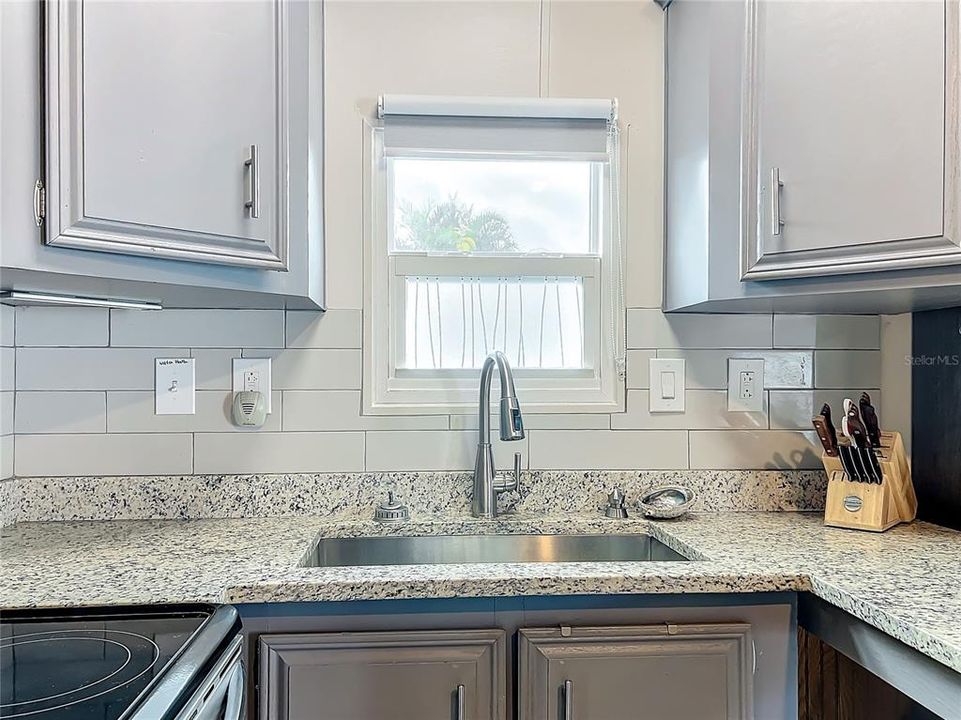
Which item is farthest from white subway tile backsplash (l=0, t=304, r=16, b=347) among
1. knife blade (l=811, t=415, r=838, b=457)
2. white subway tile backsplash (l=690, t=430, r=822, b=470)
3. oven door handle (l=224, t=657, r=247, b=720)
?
knife blade (l=811, t=415, r=838, b=457)

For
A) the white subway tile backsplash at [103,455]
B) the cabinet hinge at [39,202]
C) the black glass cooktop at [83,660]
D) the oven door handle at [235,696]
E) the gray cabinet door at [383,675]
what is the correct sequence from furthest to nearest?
1. the white subway tile backsplash at [103,455]
2. the gray cabinet door at [383,675]
3. the cabinet hinge at [39,202]
4. the oven door handle at [235,696]
5. the black glass cooktop at [83,660]

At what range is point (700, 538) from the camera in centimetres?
148

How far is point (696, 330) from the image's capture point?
5.92 feet

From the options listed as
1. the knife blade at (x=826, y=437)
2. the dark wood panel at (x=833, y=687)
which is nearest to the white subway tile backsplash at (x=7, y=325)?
the dark wood panel at (x=833, y=687)

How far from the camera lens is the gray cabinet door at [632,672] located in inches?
47.7

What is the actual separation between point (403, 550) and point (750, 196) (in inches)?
43.0

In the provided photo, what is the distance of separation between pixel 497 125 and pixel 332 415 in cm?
83

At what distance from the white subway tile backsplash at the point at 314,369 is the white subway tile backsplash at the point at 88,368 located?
231 millimetres

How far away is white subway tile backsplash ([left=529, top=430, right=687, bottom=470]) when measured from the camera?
1.78 meters

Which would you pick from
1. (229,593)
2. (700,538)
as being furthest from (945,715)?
(229,593)

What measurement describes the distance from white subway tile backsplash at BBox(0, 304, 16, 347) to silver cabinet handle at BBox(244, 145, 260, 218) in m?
0.72

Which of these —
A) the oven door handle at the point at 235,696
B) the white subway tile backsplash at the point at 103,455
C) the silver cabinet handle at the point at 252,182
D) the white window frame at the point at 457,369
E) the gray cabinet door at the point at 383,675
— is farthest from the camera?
the white window frame at the point at 457,369

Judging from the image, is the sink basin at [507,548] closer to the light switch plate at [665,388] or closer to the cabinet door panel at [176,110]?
the light switch plate at [665,388]

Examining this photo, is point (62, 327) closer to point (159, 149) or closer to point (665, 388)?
point (159, 149)
